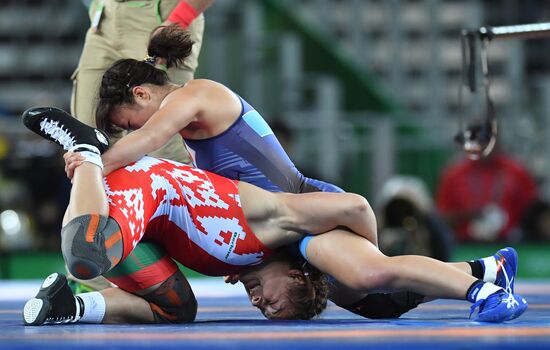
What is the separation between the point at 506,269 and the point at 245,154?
91 cm

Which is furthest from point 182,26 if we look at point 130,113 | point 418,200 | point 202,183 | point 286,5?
point 286,5

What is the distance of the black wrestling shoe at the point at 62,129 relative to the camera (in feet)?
11.3

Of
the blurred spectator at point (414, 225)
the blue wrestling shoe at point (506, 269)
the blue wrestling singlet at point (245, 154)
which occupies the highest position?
the blue wrestling singlet at point (245, 154)

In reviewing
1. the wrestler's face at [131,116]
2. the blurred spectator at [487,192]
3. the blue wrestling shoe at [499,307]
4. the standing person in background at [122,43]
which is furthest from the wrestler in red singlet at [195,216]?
the blurred spectator at [487,192]

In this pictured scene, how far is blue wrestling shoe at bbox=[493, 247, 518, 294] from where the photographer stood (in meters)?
3.80

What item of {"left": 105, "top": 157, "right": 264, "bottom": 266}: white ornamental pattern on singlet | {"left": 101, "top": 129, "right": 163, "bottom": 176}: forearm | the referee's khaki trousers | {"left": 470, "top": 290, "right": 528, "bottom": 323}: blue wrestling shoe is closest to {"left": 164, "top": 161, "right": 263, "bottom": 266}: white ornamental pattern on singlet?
{"left": 105, "top": 157, "right": 264, "bottom": 266}: white ornamental pattern on singlet

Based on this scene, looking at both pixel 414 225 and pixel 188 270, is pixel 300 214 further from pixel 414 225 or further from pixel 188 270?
pixel 188 270

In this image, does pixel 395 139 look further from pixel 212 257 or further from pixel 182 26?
pixel 212 257

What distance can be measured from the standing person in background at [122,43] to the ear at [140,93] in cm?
64

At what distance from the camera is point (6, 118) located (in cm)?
847

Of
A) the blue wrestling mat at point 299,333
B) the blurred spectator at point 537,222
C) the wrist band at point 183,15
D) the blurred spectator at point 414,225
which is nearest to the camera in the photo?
the blue wrestling mat at point 299,333

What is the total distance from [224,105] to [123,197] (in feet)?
1.81

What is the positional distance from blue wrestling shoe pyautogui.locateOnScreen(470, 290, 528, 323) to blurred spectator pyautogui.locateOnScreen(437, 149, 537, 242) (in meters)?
4.44

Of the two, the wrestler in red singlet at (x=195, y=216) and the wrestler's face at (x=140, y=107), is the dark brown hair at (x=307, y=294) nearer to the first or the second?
the wrestler in red singlet at (x=195, y=216)
